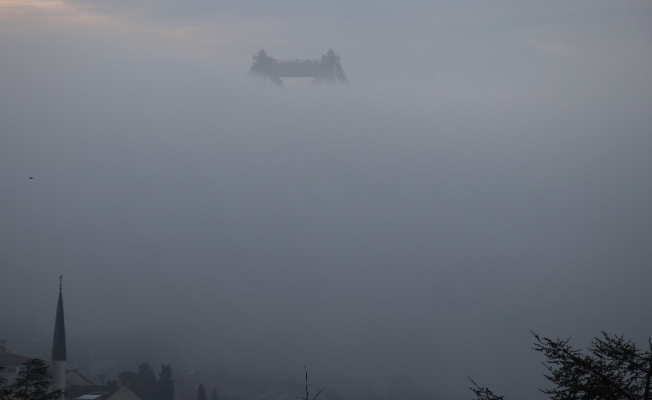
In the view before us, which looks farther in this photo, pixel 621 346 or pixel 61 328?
pixel 61 328

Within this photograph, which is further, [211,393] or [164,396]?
[211,393]

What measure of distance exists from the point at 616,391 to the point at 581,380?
2.25 feet

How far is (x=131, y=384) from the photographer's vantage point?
86.5m

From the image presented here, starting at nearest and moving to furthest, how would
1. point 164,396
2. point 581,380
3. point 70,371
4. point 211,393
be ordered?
point 581,380
point 70,371
point 164,396
point 211,393

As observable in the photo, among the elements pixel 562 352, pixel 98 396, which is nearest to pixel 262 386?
pixel 98 396

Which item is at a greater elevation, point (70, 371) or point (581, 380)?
point (70, 371)

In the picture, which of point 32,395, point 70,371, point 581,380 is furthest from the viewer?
point 70,371

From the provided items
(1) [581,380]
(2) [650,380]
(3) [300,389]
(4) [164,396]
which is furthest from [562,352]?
(3) [300,389]

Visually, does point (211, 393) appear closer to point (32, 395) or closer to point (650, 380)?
point (32, 395)

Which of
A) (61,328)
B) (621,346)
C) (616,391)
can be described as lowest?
(616,391)

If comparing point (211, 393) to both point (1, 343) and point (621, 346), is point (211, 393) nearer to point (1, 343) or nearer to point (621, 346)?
point (1, 343)

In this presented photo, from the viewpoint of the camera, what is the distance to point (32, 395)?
22.5 metres

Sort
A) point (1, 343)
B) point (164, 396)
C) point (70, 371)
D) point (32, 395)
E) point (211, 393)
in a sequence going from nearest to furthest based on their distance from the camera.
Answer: point (32, 395)
point (70, 371)
point (164, 396)
point (1, 343)
point (211, 393)

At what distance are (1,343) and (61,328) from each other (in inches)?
1799
